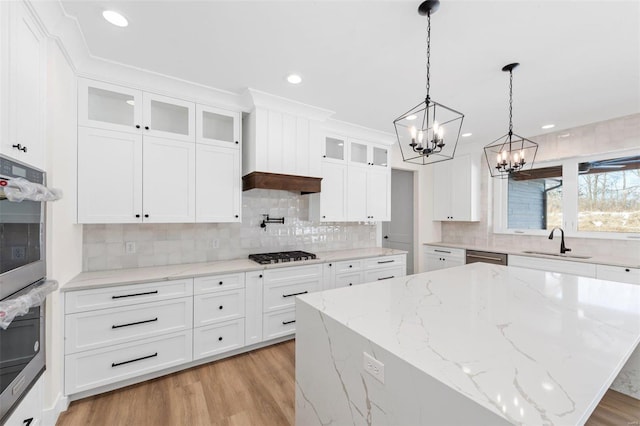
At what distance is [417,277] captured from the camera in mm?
2055

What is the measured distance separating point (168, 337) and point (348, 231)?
2619mm

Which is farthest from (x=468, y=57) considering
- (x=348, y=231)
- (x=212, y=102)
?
(x=348, y=231)

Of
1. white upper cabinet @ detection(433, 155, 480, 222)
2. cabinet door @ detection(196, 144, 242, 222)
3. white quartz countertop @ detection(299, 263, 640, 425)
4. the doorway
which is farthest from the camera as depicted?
the doorway

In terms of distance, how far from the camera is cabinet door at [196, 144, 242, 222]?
8.58 feet

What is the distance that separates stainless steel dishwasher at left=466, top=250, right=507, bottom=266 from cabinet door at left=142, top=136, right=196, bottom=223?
3.98m

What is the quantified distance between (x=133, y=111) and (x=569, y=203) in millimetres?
5268

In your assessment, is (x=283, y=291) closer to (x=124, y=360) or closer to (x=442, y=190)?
(x=124, y=360)

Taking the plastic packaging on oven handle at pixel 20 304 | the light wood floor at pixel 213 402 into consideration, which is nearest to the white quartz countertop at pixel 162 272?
the plastic packaging on oven handle at pixel 20 304

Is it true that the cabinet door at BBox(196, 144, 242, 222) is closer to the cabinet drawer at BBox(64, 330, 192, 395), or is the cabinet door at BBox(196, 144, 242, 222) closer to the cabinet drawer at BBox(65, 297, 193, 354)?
the cabinet drawer at BBox(65, 297, 193, 354)

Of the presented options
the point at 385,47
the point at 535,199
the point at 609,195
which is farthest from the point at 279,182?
the point at 609,195

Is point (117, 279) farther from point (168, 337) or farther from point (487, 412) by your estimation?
point (487, 412)

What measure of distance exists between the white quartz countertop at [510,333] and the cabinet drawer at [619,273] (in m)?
1.38

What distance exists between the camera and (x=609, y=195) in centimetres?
335

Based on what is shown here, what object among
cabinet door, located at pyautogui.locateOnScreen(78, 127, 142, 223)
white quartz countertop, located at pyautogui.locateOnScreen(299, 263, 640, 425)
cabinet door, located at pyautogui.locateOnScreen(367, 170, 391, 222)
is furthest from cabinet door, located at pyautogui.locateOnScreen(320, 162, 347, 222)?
cabinet door, located at pyautogui.locateOnScreen(78, 127, 142, 223)
